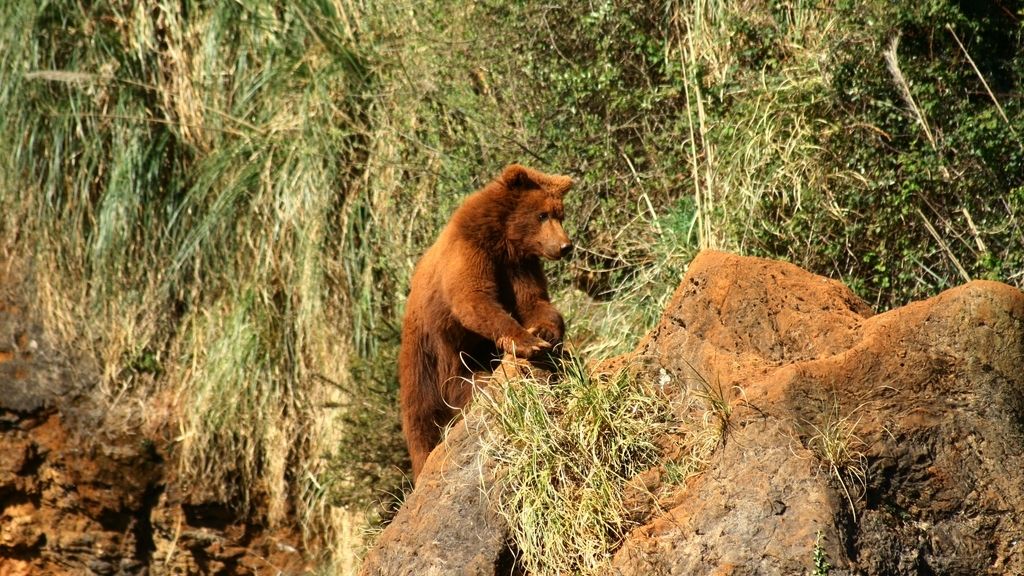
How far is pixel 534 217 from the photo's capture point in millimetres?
5695

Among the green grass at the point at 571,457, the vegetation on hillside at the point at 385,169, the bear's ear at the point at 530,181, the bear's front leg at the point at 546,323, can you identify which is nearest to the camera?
the green grass at the point at 571,457

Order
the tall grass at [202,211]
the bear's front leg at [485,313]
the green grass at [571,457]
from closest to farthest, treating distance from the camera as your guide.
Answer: the green grass at [571,457], the bear's front leg at [485,313], the tall grass at [202,211]

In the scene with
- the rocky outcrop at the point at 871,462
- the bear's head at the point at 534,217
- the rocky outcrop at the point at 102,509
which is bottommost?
the rocky outcrop at the point at 102,509

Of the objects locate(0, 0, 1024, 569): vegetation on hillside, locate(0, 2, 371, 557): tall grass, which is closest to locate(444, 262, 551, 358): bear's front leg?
locate(0, 0, 1024, 569): vegetation on hillside

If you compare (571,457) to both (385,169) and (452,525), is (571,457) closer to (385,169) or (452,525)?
(452,525)

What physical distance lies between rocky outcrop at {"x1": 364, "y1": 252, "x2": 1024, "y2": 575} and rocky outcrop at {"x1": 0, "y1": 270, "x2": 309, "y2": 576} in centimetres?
501

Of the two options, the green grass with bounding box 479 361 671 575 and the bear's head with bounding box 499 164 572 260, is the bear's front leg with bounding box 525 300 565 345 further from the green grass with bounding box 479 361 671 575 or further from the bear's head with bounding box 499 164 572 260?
the green grass with bounding box 479 361 671 575

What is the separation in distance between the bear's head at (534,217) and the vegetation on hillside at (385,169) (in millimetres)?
1007

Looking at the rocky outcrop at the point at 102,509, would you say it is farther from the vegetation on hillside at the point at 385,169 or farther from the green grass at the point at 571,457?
the green grass at the point at 571,457

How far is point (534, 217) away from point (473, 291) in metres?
0.65

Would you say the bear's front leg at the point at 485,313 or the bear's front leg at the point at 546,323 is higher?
the bear's front leg at the point at 485,313

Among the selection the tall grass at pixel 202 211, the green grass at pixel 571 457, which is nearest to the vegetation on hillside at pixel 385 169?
the tall grass at pixel 202 211

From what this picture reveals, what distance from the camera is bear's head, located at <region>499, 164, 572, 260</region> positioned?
5.65 meters

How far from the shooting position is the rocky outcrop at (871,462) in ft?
12.5
